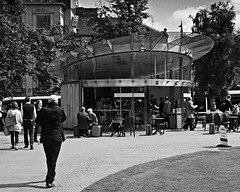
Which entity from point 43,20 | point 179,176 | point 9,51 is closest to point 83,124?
point 9,51

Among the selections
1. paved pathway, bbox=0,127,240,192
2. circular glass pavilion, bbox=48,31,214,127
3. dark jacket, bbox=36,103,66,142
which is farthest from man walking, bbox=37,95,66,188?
circular glass pavilion, bbox=48,31,214,127

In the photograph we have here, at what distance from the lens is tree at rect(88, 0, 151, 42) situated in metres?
40.4

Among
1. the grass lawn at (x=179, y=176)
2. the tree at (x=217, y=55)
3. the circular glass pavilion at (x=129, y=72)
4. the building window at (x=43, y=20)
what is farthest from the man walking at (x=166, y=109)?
the building window at (x=43, y=20)

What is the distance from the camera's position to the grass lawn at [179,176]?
356 inches

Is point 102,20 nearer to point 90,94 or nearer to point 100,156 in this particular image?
point 90,94

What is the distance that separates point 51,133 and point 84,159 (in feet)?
13.8

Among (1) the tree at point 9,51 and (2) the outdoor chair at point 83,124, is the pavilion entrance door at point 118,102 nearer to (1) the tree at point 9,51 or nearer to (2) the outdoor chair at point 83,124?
(2) the outdoor chair at point 83,124

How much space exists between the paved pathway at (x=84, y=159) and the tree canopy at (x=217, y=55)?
2145 centimetres

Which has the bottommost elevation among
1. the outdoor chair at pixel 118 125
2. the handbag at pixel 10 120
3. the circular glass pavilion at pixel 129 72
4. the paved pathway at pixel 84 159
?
the paved pathway at pixel 84 159

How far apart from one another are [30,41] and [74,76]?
13.4 meters

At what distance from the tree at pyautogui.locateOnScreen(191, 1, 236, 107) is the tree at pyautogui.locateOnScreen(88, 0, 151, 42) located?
215 inches

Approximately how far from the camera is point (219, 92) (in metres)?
41.5

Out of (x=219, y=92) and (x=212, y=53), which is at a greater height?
(x=212, y=53)

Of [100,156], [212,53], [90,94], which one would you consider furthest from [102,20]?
[100,156]
